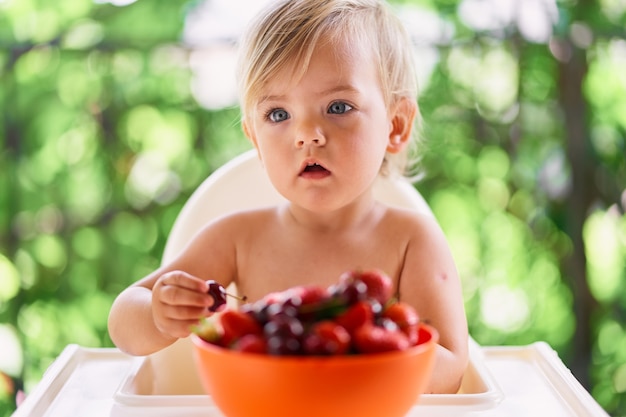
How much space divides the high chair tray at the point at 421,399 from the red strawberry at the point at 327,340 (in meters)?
0.30

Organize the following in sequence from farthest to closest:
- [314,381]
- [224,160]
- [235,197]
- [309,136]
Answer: [224,160], [235,197], [309,136], [314,381]

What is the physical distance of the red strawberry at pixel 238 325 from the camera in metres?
0.82

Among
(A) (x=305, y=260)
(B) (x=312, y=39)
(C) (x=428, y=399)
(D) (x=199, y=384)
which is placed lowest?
(D) (x=199, y=384)

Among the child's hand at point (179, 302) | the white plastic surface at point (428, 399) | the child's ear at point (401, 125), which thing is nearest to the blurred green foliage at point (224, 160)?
the child's ear at point (401, 125)

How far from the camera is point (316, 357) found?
0.76m

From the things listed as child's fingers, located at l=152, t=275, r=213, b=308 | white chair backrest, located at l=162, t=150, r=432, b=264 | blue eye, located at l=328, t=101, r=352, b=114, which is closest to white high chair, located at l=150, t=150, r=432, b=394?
white chair backrest, located at l=162, t=150, r=432, b=264

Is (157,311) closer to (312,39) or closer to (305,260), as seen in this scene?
(305,260)

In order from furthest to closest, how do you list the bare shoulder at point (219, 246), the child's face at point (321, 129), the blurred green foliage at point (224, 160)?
the blurred green foliage at point (224, 160)
the bare shoulder at point (219, 246)
the child's face at point (321, 129)

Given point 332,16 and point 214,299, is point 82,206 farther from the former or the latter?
point 214,299

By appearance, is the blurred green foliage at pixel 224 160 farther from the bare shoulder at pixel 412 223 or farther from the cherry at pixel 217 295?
the cherry at pixel 217 295

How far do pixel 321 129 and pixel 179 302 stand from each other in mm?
396

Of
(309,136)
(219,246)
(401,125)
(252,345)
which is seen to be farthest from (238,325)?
(401,125)

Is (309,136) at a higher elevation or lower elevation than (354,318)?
higher

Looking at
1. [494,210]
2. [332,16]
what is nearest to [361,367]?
[332,16]
